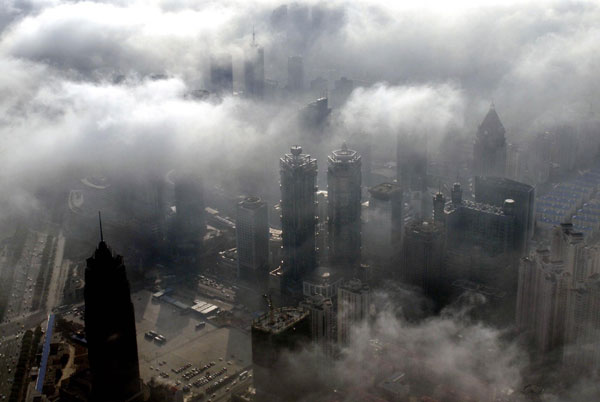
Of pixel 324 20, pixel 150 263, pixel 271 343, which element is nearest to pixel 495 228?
pixel 271 343

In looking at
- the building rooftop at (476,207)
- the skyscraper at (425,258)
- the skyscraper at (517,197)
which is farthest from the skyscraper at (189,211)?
the skyscraper at (517,197)

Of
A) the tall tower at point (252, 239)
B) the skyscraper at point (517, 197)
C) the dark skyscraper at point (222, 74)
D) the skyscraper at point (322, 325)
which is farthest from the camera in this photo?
the dark skyscraper at point (222, 74)

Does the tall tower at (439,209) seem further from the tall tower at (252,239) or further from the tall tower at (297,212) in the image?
the tall tower at (252,239)

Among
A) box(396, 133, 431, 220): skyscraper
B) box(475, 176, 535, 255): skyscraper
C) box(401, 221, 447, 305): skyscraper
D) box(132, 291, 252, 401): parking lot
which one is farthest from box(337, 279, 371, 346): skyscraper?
box(396, 133, 431, 220): skyscraper

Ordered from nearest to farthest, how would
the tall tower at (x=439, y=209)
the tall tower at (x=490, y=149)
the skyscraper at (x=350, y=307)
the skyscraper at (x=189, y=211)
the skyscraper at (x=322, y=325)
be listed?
the skyscraper at (x=322, y=325), the skyscraper at (x=350, y=307), the tall tower at (x=439, y=209), the skyscraper at (x=189, y=211), the tall tower at (x=490, y=149)

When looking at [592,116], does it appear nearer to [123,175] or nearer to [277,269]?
[277,269]

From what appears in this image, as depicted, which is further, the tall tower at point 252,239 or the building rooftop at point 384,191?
the building rooftop at point 384,191
